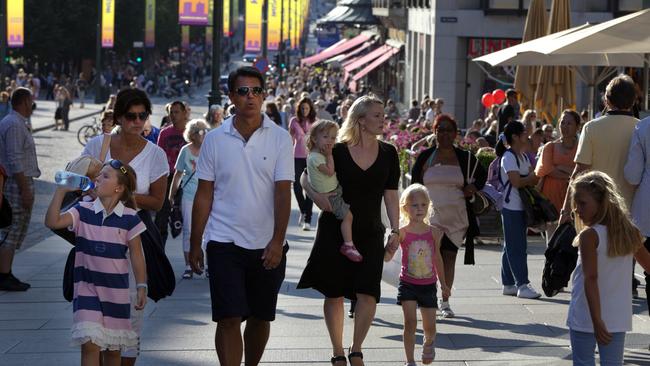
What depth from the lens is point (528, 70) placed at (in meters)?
21.2

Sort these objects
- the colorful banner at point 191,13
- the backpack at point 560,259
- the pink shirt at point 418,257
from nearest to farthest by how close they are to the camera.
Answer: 1. the backpack at point 560,259
2. the pink shirt at point 418,257
3. the colorful banner at point 191,13

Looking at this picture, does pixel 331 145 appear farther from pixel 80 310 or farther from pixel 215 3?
pixel 215 3

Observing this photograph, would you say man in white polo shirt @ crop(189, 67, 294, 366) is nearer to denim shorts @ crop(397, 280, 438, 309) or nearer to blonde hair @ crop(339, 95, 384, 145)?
blonde hair @ crop(339, 95, 384, 145)

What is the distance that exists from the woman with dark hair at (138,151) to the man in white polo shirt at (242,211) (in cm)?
47

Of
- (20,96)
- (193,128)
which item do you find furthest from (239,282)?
(193,128)

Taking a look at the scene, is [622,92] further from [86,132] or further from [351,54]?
[351,54]

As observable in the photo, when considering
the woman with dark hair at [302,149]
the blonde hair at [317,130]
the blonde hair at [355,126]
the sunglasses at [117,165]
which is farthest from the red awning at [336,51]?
the sunglasses at [117,165]

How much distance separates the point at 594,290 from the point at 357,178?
6.89ft

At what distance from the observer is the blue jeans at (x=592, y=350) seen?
21.8ft

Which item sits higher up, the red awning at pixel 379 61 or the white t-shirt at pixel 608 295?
the red awning at pixel 379 61

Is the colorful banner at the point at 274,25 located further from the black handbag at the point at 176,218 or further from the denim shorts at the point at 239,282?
the denim shorts at the point at 239,282

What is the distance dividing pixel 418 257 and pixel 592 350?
7.20 ft

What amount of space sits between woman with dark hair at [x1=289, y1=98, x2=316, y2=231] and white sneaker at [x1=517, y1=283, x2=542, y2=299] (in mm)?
6247

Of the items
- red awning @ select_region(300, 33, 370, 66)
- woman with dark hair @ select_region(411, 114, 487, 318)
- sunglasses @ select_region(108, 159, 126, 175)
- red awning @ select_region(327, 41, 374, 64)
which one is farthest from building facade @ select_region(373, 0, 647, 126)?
sunglasses @ select_region(108, 159, 126, 175)
